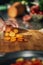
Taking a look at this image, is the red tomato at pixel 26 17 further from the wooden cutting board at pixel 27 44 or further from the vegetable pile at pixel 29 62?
the vegetable pile at pixel 29 62

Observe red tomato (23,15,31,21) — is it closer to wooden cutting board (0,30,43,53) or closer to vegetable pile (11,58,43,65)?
wooden cutting board (0,30,43,53)

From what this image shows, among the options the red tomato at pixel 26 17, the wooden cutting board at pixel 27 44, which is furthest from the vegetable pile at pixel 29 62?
the red tomato at pixel 26 17

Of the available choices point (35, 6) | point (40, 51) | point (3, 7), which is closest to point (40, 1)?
point (35, 6)

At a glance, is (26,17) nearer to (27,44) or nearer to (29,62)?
(27,44)

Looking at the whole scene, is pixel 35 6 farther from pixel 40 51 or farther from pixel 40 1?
pixel 40 51

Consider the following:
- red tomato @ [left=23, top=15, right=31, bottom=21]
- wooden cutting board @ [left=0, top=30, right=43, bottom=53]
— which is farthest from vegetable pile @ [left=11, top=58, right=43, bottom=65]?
red tomato @ [left=23, top=15, right=31, bottom=21]

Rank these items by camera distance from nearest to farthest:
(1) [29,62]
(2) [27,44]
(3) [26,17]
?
(1) [29,62] → (2) [27,44] → (3) [26,17]

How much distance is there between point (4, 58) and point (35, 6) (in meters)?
0.31

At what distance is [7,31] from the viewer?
847 mm

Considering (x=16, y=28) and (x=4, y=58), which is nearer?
(x=4, y=58)

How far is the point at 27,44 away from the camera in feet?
2.67

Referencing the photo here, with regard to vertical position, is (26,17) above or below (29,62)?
above

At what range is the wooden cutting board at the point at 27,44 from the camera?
0.79 meters

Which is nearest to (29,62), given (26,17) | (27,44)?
(27,44)
